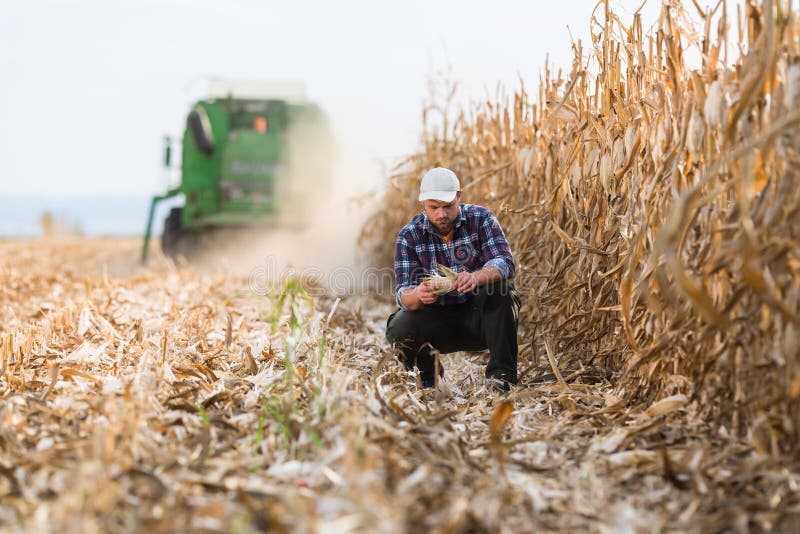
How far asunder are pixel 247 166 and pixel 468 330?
6930mm

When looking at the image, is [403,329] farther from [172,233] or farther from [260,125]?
[172,233]

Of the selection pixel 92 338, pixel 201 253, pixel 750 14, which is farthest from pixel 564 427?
pixel 201 253

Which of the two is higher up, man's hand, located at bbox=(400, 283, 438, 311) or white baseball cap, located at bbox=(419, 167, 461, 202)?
white baseball cap, located at bbox=(419, 167, 461, 202)

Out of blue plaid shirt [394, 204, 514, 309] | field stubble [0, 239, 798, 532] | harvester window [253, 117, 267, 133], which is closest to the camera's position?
field stubble [0, 239, 798, 532]

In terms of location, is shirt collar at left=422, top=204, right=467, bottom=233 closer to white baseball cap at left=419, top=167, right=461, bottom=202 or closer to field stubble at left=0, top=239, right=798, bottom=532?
white baseball cap at left=419, top=167, right=461, bottom=202

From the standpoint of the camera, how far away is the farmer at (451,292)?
3740mm

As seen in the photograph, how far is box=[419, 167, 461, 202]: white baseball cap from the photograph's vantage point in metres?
3.69

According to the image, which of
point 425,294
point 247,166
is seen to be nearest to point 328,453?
point 425,294

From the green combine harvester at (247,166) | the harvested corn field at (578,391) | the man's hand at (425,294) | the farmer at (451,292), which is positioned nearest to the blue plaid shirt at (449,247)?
the farmer at (451,292)

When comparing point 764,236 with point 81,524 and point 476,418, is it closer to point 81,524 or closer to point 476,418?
point 476,418

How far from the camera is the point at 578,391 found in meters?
3.47

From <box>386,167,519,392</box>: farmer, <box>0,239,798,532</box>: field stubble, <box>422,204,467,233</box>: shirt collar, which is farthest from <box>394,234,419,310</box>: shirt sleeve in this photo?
<box>0,239,798,532</box>: field stubble

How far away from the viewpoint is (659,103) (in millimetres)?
3111

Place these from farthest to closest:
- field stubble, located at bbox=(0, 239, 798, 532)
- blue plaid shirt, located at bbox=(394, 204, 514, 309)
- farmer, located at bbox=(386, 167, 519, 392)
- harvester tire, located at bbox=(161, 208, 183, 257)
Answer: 1. harvester tire, located at bbox=(161, 208, 183, 257)
2. blue plaid shirt, located at bbox=(394, 204, 514, 309)
3. farmer, located at bbox=(386, 167, 519, 392)
4. field stubble, located at bbox=(0, 239, 798, 532)
